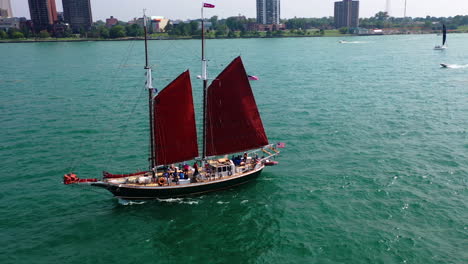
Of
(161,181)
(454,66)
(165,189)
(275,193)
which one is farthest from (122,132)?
(454,66)

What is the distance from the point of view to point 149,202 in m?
38.2

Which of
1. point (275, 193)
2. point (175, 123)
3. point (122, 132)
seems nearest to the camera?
point (175, 123)

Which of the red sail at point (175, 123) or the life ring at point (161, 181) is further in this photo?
the red sail at point (175, 123)

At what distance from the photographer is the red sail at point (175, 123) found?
1526 inches

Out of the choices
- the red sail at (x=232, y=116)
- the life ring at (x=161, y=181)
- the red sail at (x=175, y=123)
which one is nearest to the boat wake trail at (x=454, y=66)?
the red sail at (x=232, y=116)

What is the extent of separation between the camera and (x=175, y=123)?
40.2 metres

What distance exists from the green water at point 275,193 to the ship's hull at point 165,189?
2.62 feet

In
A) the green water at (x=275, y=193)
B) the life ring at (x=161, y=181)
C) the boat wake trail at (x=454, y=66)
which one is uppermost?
the boat wake trail at (x=454, y=66)

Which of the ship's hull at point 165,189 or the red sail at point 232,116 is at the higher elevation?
the red sail at point 232,116

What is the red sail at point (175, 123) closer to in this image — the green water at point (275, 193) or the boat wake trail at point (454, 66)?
the green water at point (275, 193)

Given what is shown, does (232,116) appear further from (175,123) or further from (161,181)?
(161,181)

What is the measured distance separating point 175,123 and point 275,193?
1280 centimetres

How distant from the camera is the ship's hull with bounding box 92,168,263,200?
3675 cm

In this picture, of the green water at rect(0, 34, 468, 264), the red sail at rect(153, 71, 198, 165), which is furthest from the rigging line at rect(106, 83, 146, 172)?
the red sail at rect(153, 71, 198, 165)
